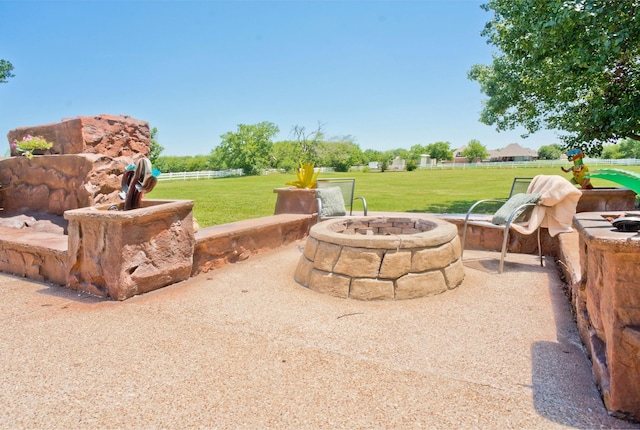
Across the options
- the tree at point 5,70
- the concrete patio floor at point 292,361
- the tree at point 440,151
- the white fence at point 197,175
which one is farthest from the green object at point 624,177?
the tree at point 440,151

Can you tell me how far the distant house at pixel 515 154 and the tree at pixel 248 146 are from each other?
52752mm

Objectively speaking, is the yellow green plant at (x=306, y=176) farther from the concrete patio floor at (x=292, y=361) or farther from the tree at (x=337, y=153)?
the tree at (x=337, y=153)

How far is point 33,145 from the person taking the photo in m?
5.18

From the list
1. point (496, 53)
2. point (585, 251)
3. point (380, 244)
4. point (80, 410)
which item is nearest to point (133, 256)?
point (80, 410)

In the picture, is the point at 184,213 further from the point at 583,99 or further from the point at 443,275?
the point at 583,99

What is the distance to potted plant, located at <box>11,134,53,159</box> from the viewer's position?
516 cm

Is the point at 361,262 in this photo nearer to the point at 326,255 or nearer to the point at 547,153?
the point at 326,255

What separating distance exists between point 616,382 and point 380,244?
1.81 meters

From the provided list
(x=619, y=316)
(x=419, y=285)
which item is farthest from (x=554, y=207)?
(x=619, y=316)

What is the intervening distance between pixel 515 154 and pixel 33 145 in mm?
84593

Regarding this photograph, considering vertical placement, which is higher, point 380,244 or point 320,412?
point 380,244

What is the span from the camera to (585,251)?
7.49ft

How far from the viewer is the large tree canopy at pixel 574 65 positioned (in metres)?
5.41

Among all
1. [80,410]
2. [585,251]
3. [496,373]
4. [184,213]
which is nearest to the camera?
[80,410]
